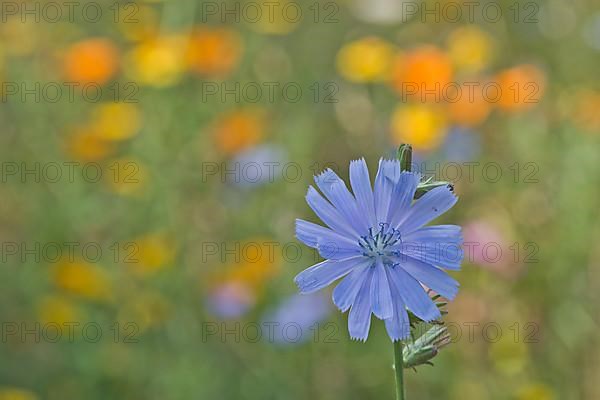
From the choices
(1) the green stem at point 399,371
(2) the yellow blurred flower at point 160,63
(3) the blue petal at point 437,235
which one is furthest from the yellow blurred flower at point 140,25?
(1) the green stem at point 399,371

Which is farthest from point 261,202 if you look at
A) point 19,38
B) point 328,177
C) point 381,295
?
point 381,295

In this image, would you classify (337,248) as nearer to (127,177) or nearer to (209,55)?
(127,177)

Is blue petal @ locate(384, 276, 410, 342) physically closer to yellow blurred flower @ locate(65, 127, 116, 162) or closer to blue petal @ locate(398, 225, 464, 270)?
blue petal @ locate(398, 225, 464, 270)

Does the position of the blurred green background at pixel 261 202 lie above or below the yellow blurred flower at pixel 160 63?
below

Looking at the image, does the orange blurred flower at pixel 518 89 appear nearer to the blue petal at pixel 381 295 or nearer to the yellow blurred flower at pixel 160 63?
the yellow blurred flower at pixel 160 63

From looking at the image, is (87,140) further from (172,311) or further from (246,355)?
(246,355)

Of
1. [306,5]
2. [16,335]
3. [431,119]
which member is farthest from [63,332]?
[306,5]

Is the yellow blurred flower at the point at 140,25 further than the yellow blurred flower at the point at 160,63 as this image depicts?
Yes
